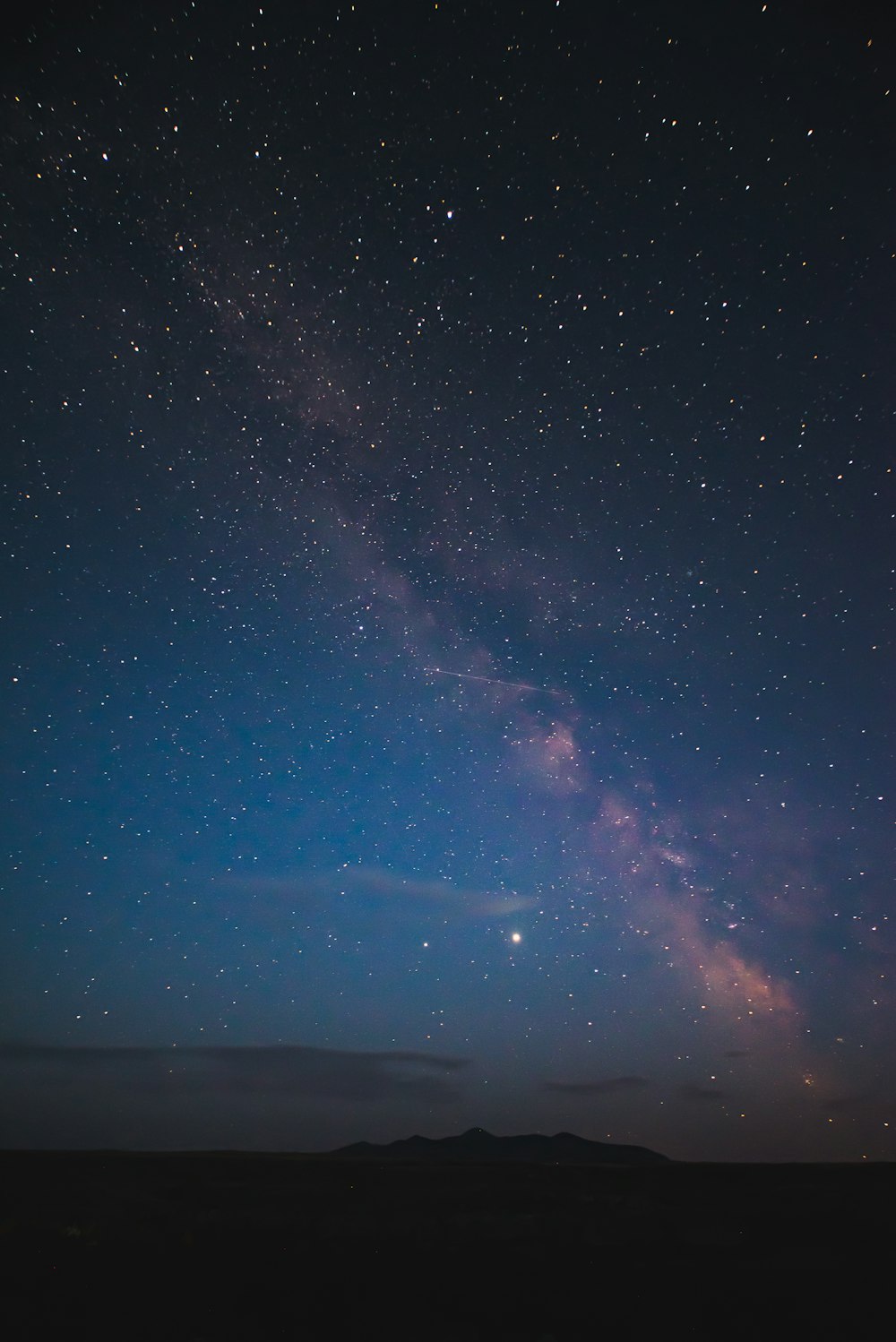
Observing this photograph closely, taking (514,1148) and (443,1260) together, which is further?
(514,1148)

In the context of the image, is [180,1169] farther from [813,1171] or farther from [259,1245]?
[813,1171]

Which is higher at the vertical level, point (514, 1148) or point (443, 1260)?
point (443, 1260)

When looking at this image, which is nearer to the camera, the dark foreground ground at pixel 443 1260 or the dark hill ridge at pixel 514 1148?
the dark foreground ground at pixel 443 1260

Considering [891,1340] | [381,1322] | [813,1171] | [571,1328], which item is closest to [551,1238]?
[571,1328]

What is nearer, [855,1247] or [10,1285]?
[10,1285]

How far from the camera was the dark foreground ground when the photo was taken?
931 cm

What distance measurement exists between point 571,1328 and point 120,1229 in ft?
30.9

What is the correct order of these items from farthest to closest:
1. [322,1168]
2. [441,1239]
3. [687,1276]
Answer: [322,1168] → [441,1239] → [687,1276]

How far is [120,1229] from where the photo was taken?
13109mm

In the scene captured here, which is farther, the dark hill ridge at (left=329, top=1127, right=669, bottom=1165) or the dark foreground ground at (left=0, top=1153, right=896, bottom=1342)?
the dark hill ridge at (left=329, top=1127, right=669, bottom=1165)

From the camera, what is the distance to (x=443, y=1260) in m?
12.1

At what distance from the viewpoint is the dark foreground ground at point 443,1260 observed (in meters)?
9.31

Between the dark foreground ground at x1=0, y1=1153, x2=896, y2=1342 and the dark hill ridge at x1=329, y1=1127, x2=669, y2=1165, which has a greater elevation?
the dark foreground ground at x1=0, y1=1153, x2=896, y2=1342

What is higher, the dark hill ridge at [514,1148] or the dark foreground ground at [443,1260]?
the dark foreground ground at [443,1260]
